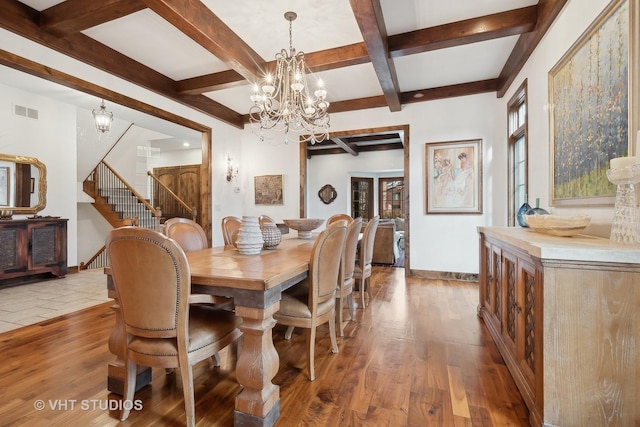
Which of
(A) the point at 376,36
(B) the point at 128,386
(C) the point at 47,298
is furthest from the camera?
(C) the point at 47,298

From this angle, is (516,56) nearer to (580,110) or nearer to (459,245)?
(580,110)

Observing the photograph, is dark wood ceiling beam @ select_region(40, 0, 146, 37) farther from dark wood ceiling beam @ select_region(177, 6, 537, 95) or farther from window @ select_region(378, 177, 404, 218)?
window @ select_region(378, 177, 404, 218)

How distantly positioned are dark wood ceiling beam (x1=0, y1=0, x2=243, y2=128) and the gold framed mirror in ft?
7.89

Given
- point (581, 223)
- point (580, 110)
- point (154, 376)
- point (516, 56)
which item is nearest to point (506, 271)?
point (581, 223)

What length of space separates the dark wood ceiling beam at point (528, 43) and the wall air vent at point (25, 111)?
22.1 feet

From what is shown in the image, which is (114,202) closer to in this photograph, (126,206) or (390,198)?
(126,206)

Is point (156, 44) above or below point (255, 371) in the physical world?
above

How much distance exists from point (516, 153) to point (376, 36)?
249 centimetres

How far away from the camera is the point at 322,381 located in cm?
181

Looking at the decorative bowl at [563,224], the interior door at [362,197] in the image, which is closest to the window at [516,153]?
the decorative bowl at [563,224]

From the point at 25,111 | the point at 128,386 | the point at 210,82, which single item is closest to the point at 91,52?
the point at 210,82

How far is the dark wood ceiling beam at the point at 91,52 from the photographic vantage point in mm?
2627

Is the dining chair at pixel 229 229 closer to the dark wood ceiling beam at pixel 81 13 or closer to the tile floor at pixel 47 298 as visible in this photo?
the tile floor at pixel 47 298

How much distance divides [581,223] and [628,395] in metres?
0.80
